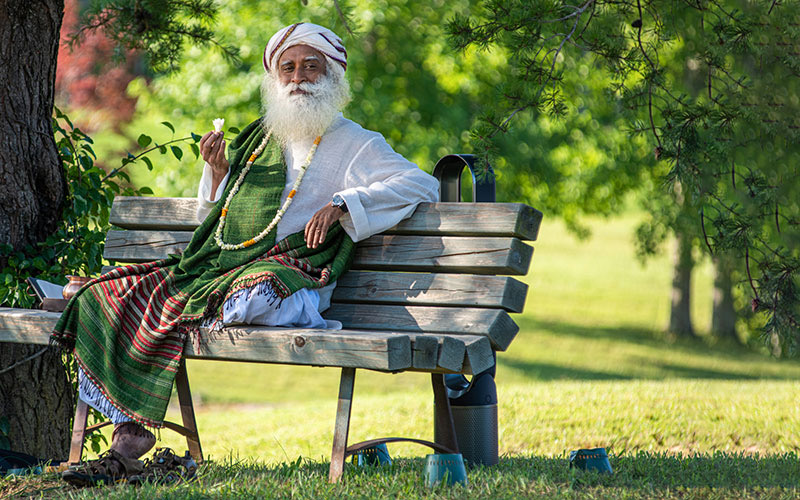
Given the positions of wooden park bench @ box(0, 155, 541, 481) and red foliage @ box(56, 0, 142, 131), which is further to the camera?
red foliage @ box(56, 0, 142, 131)

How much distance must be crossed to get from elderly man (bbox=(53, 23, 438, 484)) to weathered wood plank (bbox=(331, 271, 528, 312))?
111 mm

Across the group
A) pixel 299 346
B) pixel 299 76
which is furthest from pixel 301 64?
pixel 299 346

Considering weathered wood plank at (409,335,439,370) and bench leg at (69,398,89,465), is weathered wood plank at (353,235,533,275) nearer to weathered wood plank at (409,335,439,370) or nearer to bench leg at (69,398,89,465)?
weathered wood plank at (409,335,439,370)

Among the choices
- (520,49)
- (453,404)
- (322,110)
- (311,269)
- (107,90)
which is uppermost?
(107,90)

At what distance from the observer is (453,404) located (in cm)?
377

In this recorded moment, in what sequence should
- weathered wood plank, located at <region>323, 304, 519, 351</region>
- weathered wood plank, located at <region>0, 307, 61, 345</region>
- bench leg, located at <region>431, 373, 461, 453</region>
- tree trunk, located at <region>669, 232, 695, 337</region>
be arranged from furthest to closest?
tree trunk, located at <region>669, 232, 695, 337</region>, weathered wood plank, located at <region>0, 307, 61, 345</region>, bench leg, located at <region>431, 373, 461, 453</region>, weathered wood plank, located at <region>323, 304, 519, 351</region>

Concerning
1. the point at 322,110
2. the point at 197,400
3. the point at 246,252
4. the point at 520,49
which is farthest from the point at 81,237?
the point at 197,400

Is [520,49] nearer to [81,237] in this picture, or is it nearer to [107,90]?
[81,237]

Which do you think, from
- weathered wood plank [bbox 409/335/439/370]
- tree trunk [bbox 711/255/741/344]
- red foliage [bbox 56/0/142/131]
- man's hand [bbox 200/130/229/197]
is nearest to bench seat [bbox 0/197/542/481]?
weathered wood plank [bbox 409/335/439/370]

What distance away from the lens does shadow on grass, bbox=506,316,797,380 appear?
43.8ft

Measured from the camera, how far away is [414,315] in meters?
3.62

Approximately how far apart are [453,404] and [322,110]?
1.37m

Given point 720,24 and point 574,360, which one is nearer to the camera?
point 720,24

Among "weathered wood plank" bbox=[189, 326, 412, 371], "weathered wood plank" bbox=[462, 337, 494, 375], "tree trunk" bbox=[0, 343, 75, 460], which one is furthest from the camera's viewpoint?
"tree trunk" bbox=[0, 343, 75, 460]
